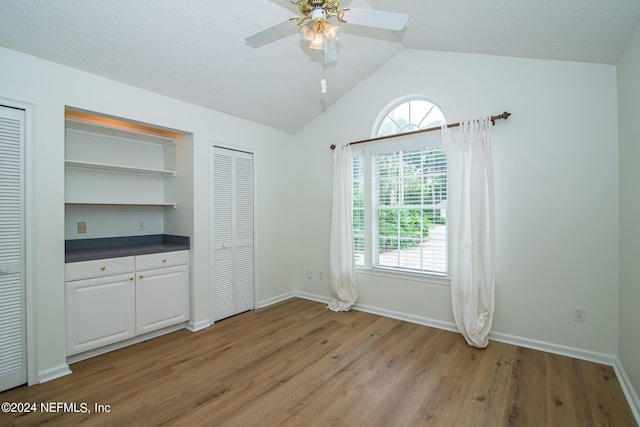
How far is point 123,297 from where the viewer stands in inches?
112

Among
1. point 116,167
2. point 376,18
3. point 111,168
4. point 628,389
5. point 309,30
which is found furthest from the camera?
point 111,168

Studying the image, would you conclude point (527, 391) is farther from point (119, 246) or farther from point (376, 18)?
point (119, 246)

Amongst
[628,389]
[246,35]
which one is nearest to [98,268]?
[246,35]

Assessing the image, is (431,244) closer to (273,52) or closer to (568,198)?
(568,198)

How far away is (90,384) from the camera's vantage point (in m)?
2.28

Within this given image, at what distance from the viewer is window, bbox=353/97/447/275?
10.9ft

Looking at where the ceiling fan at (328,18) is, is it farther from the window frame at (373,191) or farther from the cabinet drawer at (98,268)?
the cabinet drawer at (98,268)

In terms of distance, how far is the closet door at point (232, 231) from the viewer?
3.57 m

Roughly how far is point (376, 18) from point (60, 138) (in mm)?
2582

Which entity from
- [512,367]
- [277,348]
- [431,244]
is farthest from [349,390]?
[431,244]

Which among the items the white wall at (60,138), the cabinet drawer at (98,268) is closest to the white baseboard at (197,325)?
the white wall at (60,138)

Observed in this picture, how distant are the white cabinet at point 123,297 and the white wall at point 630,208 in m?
3.88

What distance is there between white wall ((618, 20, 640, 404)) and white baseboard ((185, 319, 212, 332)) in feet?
12.1

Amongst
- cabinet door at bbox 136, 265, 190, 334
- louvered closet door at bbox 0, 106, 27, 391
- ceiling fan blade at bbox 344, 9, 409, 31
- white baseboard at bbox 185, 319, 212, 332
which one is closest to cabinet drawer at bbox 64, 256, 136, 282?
cabinet door at bbox 136, 265, 190, 334
